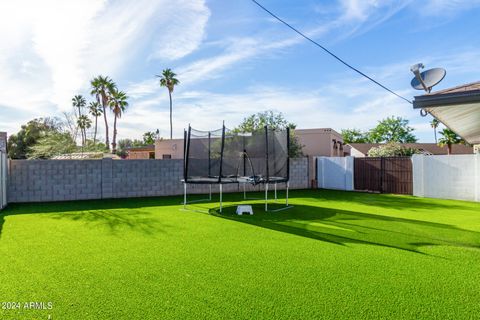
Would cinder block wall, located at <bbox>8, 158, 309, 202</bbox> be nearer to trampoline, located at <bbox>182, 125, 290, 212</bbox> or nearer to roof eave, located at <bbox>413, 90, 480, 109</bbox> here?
trampoline, located at <bbox>182, 125, 290, 212</bbox>

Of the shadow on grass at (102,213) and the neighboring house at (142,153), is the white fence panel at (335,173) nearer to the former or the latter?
the shadow on grass at (102,213)

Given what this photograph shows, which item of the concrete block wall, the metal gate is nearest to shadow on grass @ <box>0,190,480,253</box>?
the concrete block wall

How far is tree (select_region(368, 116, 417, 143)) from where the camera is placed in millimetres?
38156

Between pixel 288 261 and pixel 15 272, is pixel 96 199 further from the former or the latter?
pixel 288 261

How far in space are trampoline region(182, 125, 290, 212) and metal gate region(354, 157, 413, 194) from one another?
4908mm

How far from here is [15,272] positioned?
9.73ft

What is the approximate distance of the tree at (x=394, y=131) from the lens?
38156mm

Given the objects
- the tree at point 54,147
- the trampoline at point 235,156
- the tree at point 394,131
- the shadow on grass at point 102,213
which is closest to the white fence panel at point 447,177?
the trampoline at point 235,156

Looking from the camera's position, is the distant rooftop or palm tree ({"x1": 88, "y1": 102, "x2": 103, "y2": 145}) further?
the distant rooftop

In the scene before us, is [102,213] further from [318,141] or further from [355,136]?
[355,136]

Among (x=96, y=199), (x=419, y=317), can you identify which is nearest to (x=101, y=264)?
(x=419, y=317)

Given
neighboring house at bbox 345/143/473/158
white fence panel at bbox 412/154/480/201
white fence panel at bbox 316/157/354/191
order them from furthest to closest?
neighboring house at bbox 345/143/473/158 < white fence panel at bbox 316/157/354/191 < white fence panel at bbox 412/154/480/201

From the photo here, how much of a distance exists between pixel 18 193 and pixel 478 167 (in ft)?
42.1

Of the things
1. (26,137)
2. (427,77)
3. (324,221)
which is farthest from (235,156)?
(26,137)
